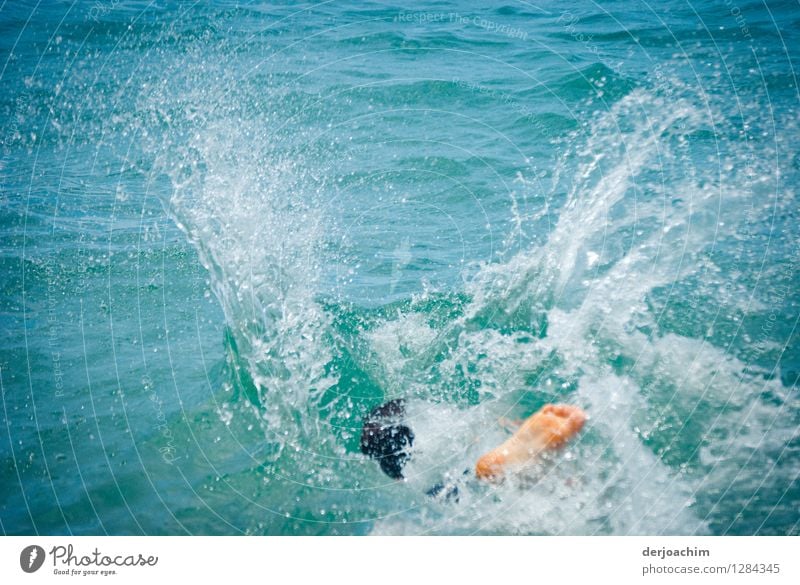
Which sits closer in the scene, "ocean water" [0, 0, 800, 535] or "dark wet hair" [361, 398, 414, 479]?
"ocean water" [0, 0, 800, 535]

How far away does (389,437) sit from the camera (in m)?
4.01

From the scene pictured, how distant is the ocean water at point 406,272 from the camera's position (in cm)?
372

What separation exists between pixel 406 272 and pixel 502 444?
5.89 feet

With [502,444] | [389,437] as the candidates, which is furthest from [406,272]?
[502,444]

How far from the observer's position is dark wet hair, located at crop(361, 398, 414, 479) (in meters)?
3.88

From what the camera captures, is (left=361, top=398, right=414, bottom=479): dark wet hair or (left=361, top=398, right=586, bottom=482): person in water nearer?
(left=361, top=398, right=586, bottom=482): person in water

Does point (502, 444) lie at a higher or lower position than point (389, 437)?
higher

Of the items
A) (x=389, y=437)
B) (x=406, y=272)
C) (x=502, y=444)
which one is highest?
(x=406, y=272)

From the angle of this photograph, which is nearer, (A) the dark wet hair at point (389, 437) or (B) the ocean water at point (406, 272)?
(B) the ocean water at point (406, 272)

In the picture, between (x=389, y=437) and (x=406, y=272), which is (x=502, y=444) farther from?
(x=406, y=272)

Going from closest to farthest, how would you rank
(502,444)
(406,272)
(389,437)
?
(502,444), (389,437), (406,272)

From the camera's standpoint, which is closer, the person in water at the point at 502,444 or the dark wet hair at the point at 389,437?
the person in water at the point at 502,444

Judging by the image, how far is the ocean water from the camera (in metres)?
3.72
